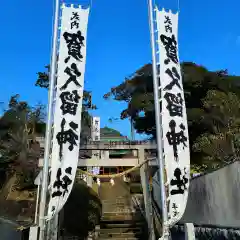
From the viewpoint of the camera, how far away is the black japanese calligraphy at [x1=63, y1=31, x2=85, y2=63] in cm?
874

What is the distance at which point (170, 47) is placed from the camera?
29.2 ft

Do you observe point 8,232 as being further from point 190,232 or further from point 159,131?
point 159,131

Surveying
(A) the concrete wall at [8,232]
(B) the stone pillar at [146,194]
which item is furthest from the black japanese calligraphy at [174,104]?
(B) the stone pillar at [146,194]

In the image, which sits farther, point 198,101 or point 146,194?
point 198,101

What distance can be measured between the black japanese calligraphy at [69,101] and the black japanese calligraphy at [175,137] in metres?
2.59

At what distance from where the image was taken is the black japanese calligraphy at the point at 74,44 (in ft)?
28.7

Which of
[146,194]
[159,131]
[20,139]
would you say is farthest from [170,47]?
[20,139]

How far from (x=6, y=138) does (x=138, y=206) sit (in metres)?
11.7

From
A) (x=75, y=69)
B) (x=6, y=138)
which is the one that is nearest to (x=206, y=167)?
(x=75, y=69)

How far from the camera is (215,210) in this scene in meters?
8.37

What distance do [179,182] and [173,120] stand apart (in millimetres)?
1610

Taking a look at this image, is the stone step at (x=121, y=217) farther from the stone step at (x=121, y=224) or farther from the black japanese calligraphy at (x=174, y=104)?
the black japanese calligraphy at (x=174, y=104)

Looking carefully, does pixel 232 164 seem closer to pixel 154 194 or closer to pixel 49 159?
pixel 49 159

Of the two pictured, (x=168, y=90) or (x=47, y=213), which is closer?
(x=47, y=213)
